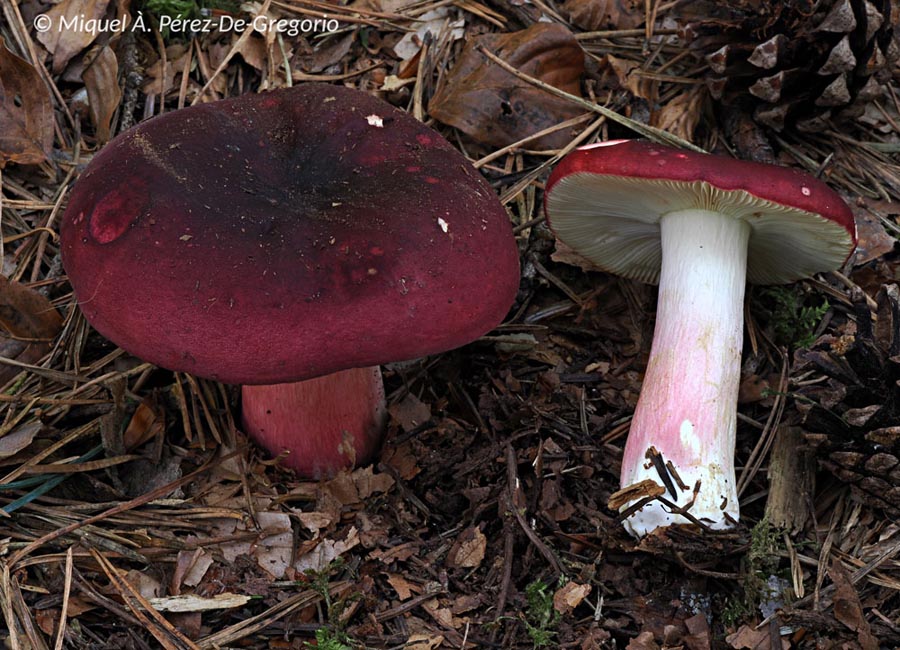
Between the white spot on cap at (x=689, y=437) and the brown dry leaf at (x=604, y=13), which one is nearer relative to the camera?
the white spot on cap at (x=689, y=437)

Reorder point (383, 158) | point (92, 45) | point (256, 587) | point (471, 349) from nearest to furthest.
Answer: point (256, 587)
point (383, 158)
point (471, 349)
point (92, 45)

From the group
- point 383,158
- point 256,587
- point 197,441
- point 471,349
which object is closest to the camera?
point 256,587

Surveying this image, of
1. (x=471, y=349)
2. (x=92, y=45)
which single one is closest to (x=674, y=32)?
(x=471, y=349)

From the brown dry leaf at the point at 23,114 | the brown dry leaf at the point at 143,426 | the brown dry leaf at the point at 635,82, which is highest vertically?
the brown dry leaf at the point at 635,82

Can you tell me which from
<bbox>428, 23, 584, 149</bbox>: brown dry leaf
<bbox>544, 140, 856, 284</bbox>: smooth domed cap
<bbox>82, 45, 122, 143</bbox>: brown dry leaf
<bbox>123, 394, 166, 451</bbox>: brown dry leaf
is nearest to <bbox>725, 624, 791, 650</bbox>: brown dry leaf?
<bbox>544, 140, 856, 284</bbox>: smooth domed cap

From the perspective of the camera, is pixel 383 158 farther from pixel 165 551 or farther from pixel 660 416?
pixel 165 551

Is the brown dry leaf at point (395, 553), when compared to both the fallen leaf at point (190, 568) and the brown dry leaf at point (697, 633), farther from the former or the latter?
the brown dry leaf at point (697, 633)

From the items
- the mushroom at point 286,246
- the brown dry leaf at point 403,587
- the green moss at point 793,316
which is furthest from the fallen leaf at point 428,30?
the brown dry leaf at point 403,587
